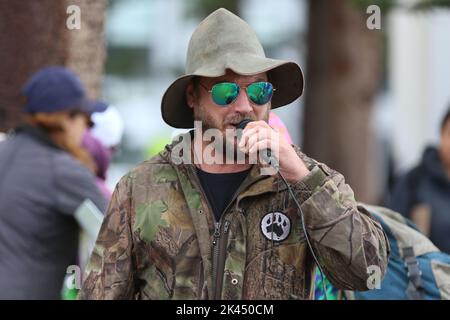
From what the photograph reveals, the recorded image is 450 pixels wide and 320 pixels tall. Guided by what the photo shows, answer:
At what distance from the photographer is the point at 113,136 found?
6.62 m

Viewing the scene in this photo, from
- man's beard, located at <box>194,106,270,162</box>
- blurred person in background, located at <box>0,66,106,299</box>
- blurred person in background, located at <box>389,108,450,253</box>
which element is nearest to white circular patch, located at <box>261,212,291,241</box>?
man's beard, located at <box>194,106,270,162</box>

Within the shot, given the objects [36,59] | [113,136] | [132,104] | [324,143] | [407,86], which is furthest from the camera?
[132,104]

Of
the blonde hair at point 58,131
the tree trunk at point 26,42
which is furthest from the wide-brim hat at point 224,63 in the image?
the tree trunk at point 26,42

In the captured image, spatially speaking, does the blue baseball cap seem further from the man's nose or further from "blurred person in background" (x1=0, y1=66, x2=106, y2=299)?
the man's nose

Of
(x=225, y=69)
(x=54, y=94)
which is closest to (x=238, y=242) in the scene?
(x=225, y=69)

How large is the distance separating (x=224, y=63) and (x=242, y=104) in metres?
0.17

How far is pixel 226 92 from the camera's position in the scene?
3.59 meters

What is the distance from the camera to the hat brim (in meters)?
3.65

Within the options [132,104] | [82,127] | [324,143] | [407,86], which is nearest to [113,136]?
[82,127]

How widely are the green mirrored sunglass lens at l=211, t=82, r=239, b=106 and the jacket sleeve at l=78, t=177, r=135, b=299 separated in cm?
45

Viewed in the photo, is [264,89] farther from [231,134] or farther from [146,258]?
[146,258]

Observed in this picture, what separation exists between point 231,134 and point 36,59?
3.80m
